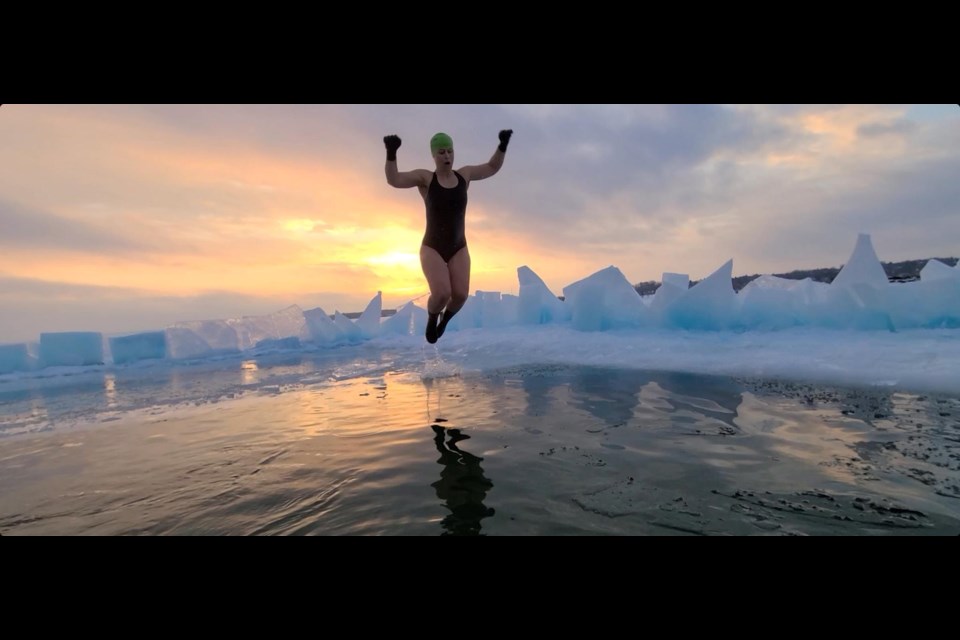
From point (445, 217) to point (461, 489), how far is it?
2670 mm

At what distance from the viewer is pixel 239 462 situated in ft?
10.2

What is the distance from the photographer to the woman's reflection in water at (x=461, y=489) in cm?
200

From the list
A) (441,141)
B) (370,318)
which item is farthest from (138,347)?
(441,141)

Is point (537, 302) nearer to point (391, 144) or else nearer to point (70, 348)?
point (391, 144)

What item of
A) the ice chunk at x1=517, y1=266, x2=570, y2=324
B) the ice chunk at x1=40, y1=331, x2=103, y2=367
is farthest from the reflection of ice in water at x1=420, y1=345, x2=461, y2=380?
the ice chunk at x1=40, y1=331, x2=103, y2=367

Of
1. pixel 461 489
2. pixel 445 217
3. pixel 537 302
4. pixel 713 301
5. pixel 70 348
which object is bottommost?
pixel 461 489

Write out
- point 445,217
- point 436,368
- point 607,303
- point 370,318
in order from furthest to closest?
point 370,318, point 607,303, point 436,368, point 445,217

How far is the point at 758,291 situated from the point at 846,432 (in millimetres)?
6344

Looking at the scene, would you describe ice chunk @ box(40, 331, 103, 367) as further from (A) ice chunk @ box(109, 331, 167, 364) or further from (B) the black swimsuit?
(B) the black swimsuit

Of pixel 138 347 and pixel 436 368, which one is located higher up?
pixel 138 347

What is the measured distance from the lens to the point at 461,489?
241 centimetres

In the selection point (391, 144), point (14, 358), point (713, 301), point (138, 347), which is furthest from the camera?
point (138, 347)

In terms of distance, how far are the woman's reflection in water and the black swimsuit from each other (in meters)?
1.94
